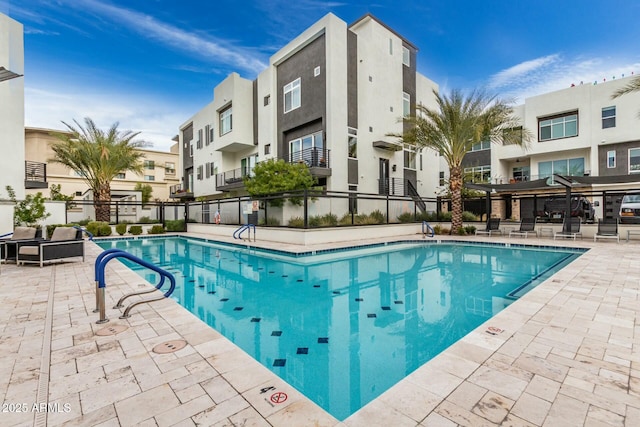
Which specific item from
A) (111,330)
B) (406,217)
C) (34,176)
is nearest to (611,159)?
(406,217)

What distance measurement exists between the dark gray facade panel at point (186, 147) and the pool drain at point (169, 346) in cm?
2893

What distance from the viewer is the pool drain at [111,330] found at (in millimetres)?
3760

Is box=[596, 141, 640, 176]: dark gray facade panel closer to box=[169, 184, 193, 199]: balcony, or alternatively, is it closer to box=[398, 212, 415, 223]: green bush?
box=[398, 212, 415, 223]: green bush

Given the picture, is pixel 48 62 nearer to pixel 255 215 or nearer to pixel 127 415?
pixel 255 215

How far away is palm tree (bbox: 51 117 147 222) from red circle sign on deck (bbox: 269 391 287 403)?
2264 cm

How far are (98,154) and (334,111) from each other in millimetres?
16002

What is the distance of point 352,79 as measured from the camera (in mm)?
17562

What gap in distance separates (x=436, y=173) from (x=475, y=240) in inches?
456

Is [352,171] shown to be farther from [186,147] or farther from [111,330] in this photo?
[186,147]

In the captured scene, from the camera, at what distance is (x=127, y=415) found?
2211 millimetres

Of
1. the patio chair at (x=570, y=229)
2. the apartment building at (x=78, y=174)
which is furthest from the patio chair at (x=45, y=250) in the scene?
the patio chair at (x=570, y=229)

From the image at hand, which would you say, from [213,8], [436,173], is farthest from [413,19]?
[213,8]

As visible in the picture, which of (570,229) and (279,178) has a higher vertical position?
(279,178)

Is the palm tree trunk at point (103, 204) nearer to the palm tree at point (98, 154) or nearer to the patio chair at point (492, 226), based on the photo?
the palm tree at point (98, 154)
